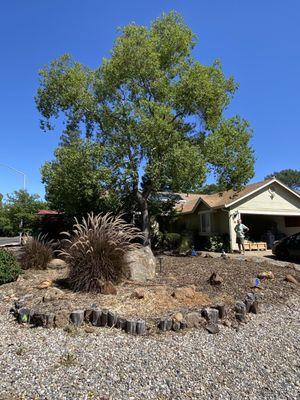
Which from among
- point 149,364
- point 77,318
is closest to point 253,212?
point 77,318

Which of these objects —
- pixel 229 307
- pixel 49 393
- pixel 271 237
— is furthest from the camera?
pixel 271 237

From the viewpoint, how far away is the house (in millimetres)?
23109

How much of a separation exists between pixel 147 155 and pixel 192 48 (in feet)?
19.2

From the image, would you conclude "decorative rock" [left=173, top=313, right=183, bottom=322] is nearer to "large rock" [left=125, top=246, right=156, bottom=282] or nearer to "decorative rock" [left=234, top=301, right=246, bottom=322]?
"decorative rock" [left=234, top=301, right=246, bottom=322]

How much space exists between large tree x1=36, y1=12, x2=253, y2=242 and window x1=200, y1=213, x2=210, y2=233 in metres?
8.61

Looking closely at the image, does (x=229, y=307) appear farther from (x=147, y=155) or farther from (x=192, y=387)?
(x=147, y=155)

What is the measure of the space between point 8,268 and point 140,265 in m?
3.39

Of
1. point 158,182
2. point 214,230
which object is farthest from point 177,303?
point 214,230

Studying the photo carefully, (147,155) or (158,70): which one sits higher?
(158,70)

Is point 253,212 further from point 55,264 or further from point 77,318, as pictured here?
point 77,318

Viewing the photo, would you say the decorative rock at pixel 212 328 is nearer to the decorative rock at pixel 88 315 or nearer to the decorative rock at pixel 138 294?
the decorative rock at pixel 138 294

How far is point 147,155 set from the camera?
620 inches

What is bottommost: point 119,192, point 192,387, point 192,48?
point 192,387

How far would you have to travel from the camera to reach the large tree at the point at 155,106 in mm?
15023
